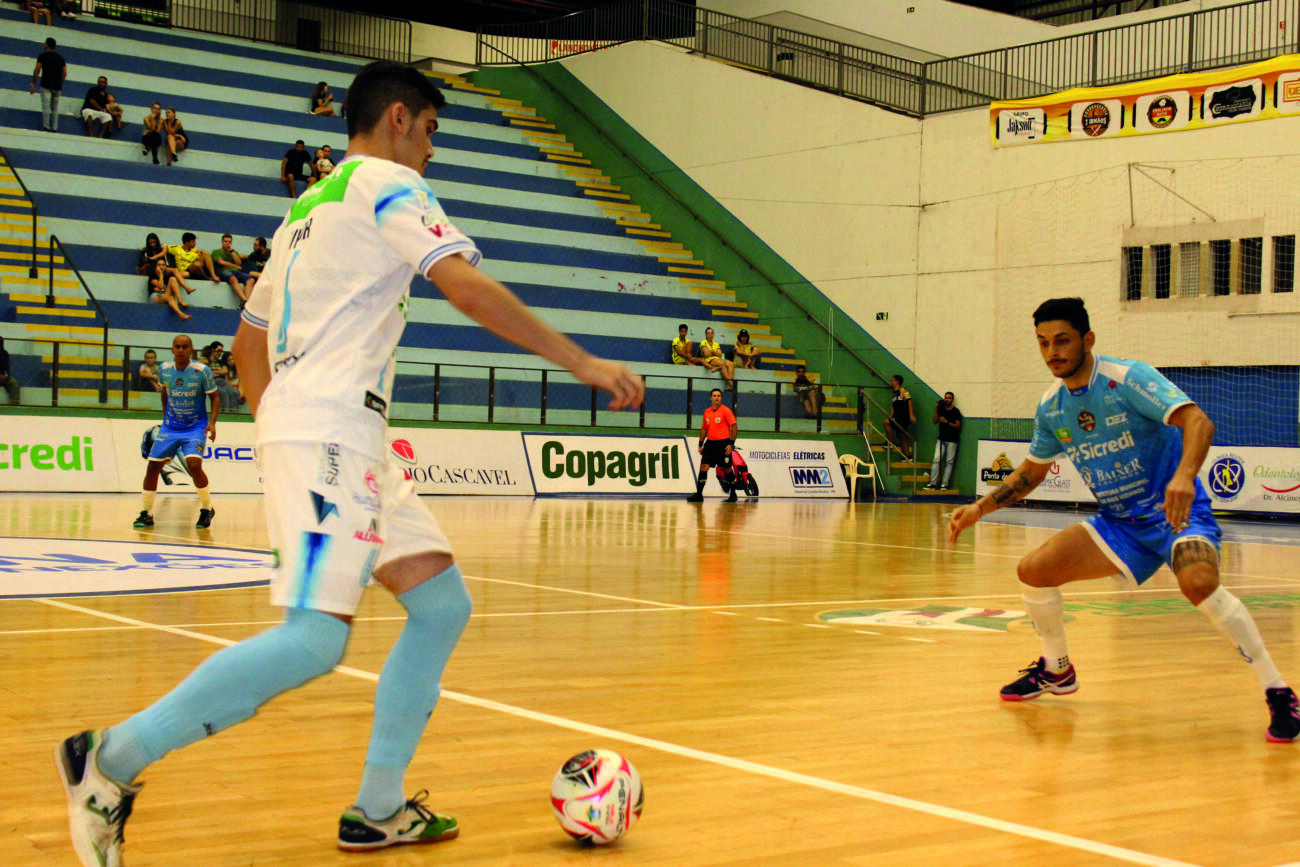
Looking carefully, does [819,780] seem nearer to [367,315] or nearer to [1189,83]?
[367,315]

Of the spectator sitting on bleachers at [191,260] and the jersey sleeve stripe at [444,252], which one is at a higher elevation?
the spectator sitting on bleachers at [191,260]

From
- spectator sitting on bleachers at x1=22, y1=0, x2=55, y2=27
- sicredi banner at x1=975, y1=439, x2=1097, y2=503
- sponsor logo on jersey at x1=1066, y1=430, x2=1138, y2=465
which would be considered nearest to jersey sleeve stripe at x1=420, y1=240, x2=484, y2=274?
sponsor logo on jersey at x1=1066, y1=430, x2=1138, y2=465

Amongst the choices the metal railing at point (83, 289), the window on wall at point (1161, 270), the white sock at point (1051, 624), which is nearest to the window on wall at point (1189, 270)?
the window on wall at point (1161, 270)

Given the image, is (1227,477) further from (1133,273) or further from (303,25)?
(303,25)

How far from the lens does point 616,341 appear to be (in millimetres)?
29703

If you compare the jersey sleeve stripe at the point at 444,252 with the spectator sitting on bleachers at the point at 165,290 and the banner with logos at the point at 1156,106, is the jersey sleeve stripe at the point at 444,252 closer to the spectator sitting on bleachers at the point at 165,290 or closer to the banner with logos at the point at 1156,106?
the spectator sitting on bleachers at the point at 165,290

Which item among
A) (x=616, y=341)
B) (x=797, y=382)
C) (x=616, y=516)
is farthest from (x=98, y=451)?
(x=797, y=382)

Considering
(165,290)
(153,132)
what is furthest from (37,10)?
(165,290)

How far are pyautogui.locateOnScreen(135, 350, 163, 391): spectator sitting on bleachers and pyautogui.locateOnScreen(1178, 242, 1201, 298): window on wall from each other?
692 inches

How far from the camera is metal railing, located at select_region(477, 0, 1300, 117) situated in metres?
26.3

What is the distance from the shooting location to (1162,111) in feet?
79.8

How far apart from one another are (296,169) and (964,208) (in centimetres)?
1389

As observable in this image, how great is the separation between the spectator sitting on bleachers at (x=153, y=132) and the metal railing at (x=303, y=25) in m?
7.62

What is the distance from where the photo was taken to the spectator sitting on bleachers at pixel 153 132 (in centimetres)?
2869
